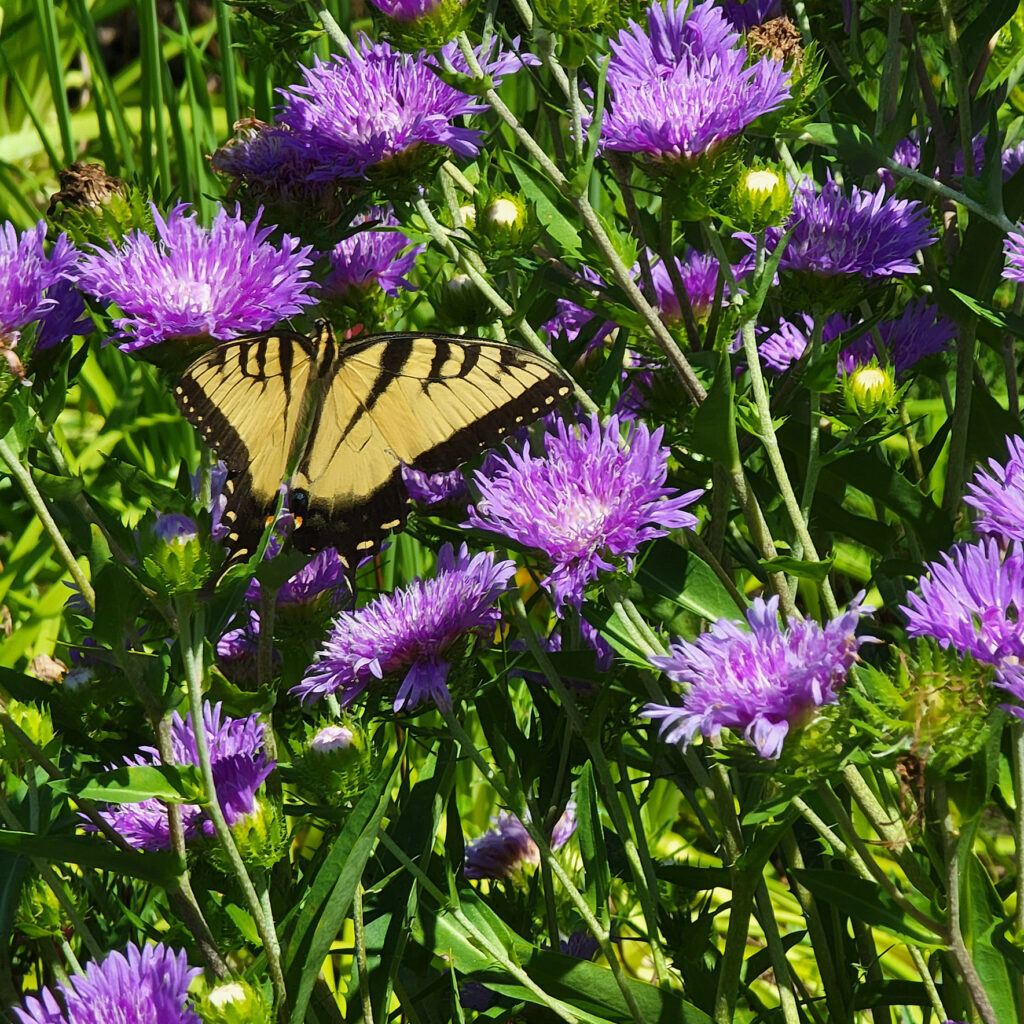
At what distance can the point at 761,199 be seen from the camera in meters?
1.64

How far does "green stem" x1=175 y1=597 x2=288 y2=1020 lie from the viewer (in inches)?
58.3

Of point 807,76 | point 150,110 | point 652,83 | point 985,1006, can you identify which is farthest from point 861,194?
point 150,110

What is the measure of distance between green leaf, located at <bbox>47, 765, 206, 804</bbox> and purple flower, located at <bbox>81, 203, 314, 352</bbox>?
565mm

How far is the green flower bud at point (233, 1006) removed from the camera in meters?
1.41

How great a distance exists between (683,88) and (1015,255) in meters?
0.50

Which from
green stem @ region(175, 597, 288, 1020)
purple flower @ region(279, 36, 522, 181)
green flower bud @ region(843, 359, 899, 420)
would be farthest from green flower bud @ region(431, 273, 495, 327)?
green stem @ region(175, 597, 288, 1020)

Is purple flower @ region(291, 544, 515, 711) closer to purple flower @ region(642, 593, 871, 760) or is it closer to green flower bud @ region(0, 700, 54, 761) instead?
green flower bud @ region(0, 700, 54, 761)

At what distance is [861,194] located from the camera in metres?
1.98

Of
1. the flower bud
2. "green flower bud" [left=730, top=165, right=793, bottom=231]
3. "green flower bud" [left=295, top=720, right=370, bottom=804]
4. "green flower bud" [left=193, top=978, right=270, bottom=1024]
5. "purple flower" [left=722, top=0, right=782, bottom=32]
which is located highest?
"purple flower" [left=722, top=0, right=782, bottom=32]

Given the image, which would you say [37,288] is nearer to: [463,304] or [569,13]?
[463,304]

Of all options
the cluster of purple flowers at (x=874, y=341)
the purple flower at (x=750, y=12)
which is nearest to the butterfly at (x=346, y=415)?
the cluster of purple flowers at (x=874, y=341)

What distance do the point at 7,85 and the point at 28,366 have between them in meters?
4.77

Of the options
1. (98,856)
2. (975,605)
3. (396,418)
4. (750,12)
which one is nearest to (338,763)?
(98,856)

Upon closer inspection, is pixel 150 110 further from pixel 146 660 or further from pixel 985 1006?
pixel 985 1006
